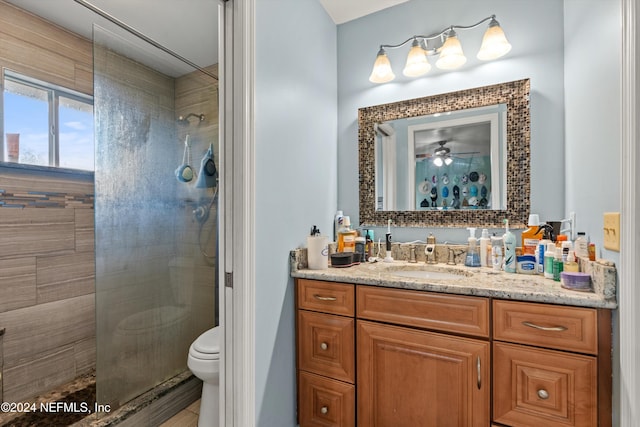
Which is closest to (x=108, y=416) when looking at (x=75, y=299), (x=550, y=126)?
(x=75, y=299)

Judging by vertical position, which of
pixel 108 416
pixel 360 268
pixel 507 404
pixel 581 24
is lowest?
pixel 108 416

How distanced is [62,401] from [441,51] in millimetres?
3138

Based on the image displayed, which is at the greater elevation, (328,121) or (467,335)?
(328,121)

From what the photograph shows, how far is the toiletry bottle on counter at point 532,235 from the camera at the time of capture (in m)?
1.46

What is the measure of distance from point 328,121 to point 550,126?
1.27 m

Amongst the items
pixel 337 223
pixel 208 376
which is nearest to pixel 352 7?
pixel 337 223

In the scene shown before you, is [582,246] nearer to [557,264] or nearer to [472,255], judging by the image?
[557,264]

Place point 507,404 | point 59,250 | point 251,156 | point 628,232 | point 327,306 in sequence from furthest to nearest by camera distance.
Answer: point 59,250 → point 327,306 → point 251,156 → point 507,404 → point 628,232

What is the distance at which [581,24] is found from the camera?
130cm

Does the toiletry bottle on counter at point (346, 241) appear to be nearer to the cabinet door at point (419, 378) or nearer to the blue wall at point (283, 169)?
the blue wall at point (283, 169)

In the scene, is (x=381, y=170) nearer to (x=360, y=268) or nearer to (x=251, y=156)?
(x=360, y=268)

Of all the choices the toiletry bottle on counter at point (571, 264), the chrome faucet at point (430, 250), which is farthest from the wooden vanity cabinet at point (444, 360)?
the chrome faucet at point (430, 250)

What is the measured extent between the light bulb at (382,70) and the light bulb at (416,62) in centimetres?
12

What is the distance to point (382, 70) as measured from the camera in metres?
1.90
